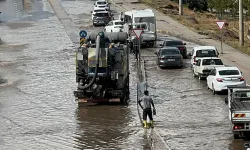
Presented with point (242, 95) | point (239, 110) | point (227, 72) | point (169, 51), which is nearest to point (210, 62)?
point (227, 72)

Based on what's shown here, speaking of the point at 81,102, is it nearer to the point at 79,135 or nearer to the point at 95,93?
the point at 95,93

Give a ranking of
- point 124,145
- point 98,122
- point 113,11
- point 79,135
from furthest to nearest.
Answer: point 113,11 < point 98,122 < point 79,135 < point 124,145

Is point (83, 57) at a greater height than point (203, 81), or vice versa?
point (83, 57)

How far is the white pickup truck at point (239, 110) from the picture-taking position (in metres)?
23.1

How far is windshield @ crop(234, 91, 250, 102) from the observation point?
82.1 ft

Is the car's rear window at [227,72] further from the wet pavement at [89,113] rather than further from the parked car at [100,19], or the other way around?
the parked car at [100,19]

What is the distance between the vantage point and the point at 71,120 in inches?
1145

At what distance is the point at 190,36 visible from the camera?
200 ft

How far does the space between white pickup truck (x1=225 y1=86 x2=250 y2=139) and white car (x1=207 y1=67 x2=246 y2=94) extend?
8.63 m

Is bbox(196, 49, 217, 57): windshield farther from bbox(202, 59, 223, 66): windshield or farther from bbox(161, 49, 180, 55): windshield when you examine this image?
bbox(202, 59, 223, 66): windshield

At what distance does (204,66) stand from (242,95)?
14.0 metres

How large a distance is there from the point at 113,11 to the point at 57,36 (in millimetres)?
18491

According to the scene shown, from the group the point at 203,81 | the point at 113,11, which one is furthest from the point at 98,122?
the point at 113,11

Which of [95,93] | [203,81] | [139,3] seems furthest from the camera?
[139,3]
